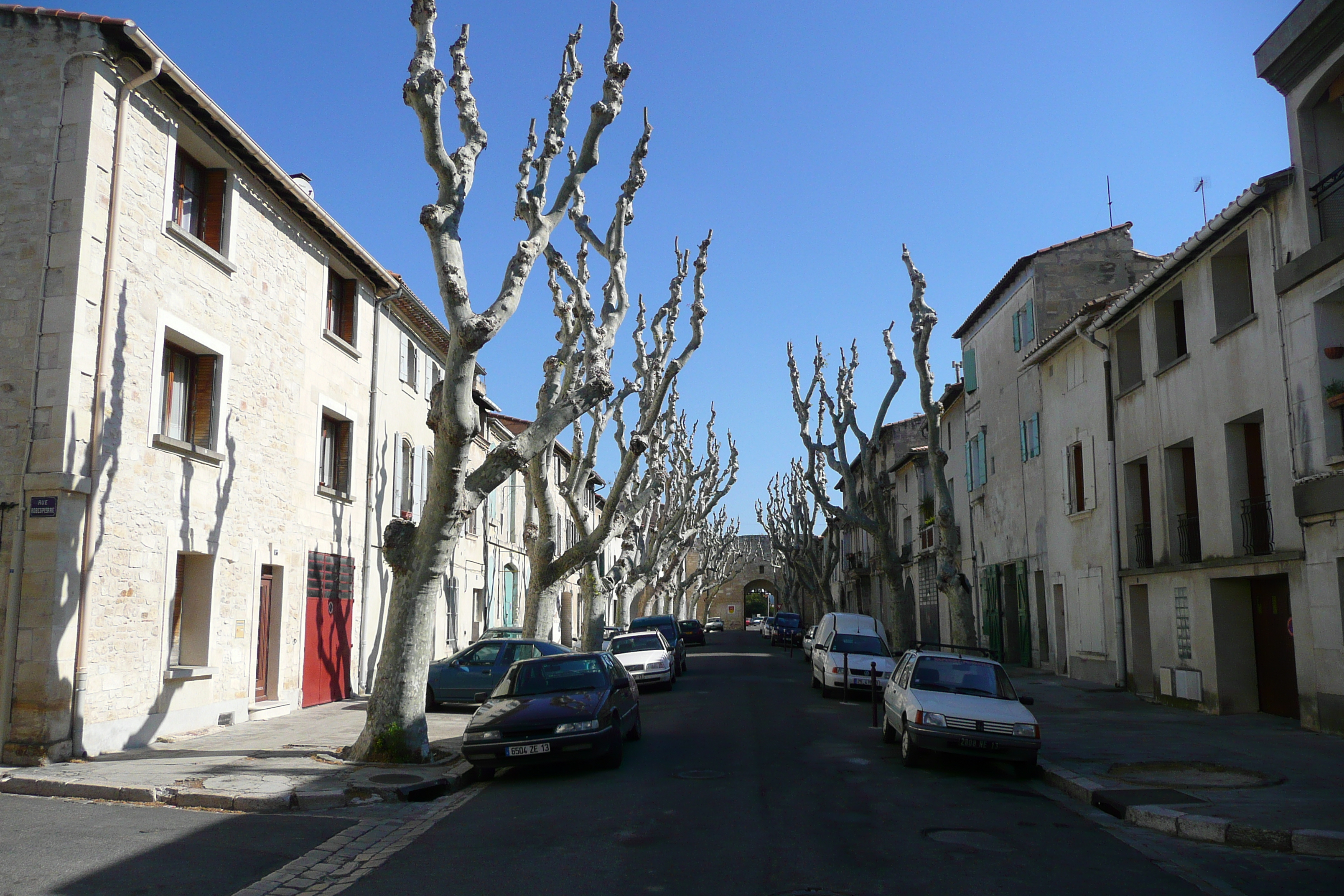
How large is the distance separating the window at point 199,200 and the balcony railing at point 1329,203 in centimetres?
1646

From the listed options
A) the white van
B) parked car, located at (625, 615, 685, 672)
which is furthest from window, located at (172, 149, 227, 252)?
parked car, located at (625, 615, 685, 672)

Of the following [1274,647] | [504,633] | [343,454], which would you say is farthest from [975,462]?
[343,454]

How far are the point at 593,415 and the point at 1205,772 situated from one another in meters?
16.5

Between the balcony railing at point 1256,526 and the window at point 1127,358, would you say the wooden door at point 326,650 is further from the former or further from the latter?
the window at point 1127,358

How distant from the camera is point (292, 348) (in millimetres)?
18219

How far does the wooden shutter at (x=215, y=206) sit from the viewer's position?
52.1 ft

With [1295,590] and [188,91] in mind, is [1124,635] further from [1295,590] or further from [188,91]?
[188,91]

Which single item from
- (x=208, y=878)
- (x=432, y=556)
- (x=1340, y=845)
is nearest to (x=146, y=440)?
(x=432, y=556)

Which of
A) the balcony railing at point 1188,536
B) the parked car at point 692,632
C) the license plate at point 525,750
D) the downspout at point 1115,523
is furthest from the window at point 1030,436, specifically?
the parked car at point 692,632

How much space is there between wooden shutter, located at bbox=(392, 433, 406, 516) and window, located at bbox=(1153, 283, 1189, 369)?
16278 mm

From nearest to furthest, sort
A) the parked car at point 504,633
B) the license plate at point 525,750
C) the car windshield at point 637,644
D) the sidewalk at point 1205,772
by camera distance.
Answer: the sidewalk at point 1205,772 → the license plate at point 525,750 → the parked car at point 504,633 → the car windshield at point 637,644

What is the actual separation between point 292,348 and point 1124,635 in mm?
17570

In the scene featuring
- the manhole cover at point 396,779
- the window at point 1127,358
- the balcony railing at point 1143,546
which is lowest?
the manhole cover at point 396,779

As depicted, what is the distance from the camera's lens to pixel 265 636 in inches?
684
